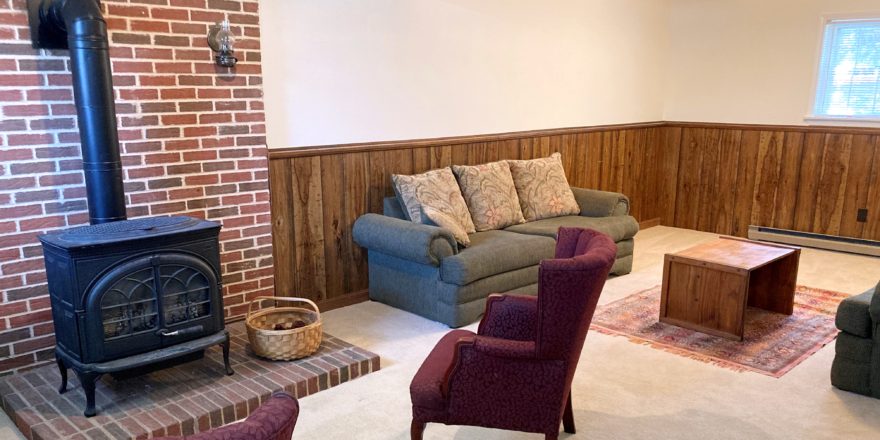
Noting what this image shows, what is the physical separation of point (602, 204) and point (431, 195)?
1.50 meters

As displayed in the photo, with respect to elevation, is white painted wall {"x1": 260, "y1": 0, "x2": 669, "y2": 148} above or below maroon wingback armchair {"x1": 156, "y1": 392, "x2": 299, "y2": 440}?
above

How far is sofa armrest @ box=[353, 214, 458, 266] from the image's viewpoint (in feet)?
12.3

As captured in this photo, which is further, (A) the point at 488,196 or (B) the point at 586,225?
(B) the point at 586,225

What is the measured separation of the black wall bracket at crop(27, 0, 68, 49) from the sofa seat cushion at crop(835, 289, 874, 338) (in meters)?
3.62

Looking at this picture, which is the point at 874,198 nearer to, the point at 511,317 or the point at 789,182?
the point at 789,182

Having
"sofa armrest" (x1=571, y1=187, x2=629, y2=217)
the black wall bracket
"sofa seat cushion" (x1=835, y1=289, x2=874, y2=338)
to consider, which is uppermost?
the black wall bracket

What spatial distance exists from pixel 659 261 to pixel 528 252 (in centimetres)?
177

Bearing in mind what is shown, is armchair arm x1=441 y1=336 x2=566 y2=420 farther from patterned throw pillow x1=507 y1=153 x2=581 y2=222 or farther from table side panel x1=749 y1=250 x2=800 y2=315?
patterned throw pillow x1=507 y1=153 x2=581 y2=222

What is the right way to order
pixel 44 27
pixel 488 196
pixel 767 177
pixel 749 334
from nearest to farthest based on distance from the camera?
pixel 44 27, pixel 749 334, pixel 488 196, pixel 767 177

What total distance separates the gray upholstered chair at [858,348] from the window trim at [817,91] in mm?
3152

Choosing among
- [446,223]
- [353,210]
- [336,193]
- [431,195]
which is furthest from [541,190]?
[336,193]

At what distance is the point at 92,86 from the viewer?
2.76 meters

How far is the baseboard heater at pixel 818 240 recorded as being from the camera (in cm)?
563

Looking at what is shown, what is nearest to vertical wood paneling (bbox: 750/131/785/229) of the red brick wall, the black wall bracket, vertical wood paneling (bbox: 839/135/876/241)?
vertical wood paneling (bbox: 839/135/876/241)
